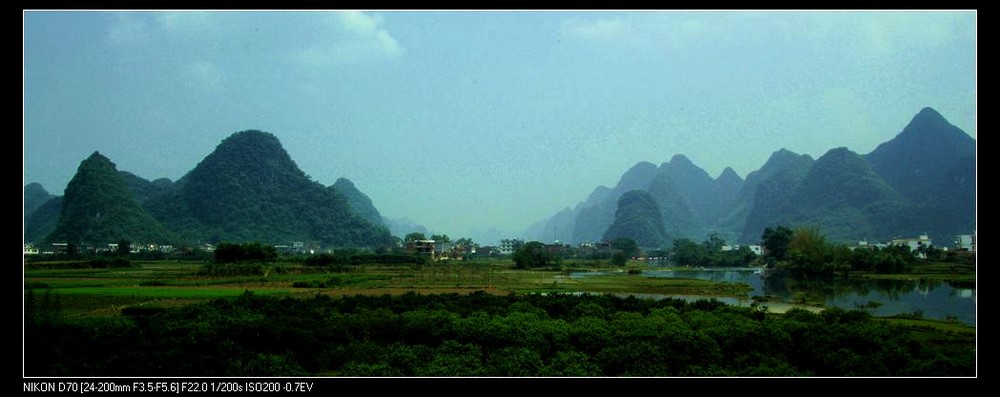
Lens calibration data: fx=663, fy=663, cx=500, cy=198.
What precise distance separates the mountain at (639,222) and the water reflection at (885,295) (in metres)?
37.4

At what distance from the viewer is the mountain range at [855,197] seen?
35812 mm

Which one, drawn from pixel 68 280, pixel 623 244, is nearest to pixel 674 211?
pixel 623 244

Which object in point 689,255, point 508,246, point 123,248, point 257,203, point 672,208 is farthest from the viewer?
point 672,208

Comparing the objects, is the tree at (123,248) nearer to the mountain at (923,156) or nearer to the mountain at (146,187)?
the mountain at (146,187)

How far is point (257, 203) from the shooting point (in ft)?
149

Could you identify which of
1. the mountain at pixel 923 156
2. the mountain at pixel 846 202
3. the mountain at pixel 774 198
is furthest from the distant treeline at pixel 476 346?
the mountain at pixel 774 198

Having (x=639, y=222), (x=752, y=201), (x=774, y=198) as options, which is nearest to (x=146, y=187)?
(x=639, y=222)

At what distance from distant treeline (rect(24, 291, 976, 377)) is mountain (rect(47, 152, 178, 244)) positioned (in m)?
27.3

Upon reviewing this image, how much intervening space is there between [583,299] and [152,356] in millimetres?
5361

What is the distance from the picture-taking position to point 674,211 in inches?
2881

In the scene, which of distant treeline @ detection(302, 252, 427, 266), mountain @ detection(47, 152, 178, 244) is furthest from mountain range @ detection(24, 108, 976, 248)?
distant treeline @ detection(302, 252, 427, 266)

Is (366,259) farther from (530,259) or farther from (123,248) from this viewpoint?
(123,248)

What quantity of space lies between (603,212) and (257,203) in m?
49.5
